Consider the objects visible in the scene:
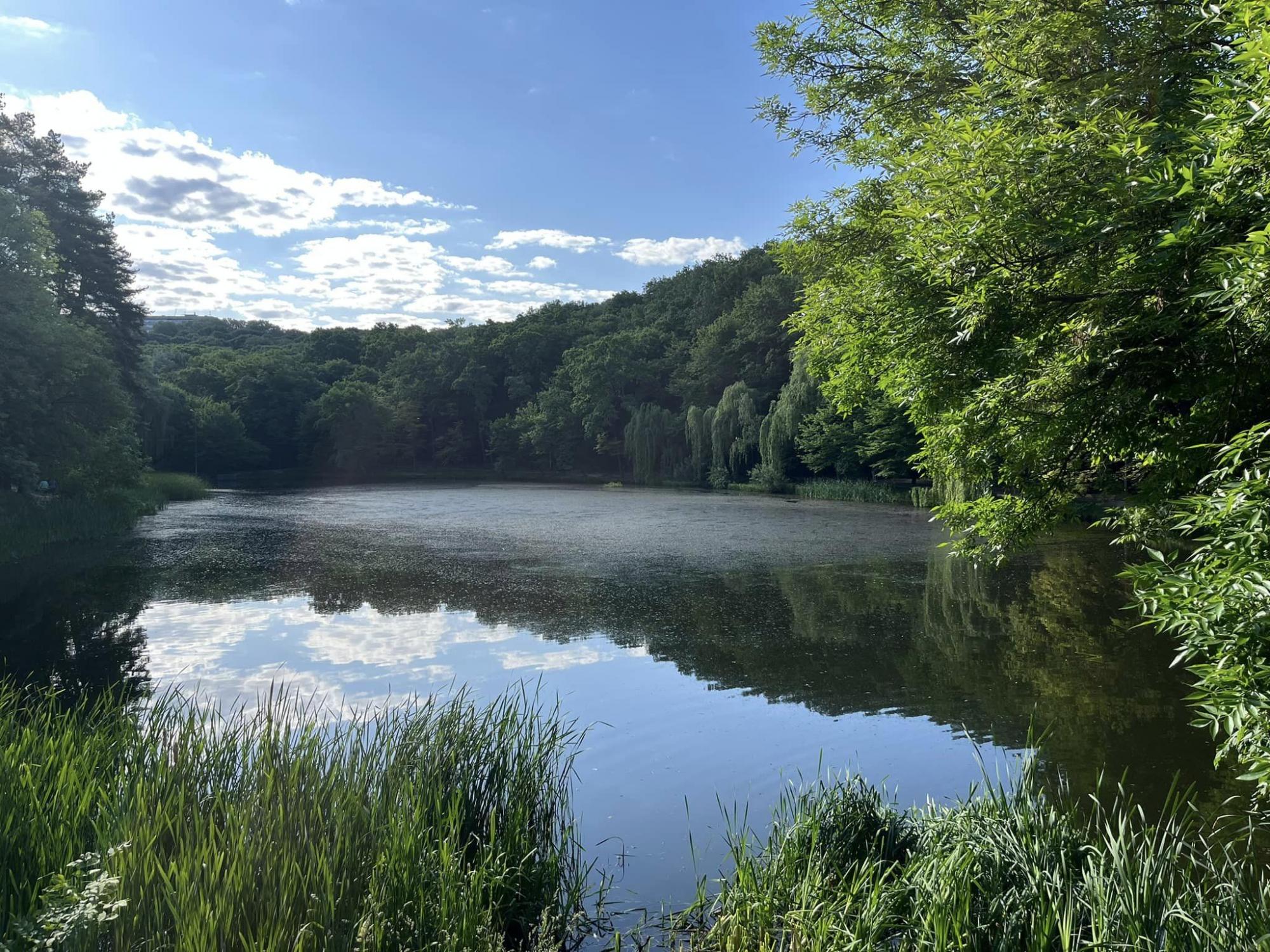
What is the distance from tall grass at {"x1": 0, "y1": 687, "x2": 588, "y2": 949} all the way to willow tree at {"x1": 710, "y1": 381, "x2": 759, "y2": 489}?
3537 cm

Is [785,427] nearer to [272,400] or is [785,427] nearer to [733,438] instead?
[733,438]

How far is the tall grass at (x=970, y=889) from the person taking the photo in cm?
289

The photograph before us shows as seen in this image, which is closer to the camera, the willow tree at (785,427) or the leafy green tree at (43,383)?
the leafy green tree at (43,383)

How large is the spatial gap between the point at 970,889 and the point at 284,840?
2.54 m

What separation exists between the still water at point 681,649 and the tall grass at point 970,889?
26.3 inches

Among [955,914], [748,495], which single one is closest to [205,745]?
[955,914]

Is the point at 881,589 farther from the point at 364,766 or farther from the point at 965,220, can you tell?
the point at 364,766

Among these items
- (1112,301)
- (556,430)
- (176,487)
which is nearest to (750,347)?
(556,430)

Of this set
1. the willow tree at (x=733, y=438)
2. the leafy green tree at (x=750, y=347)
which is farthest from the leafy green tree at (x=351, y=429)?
the willow tree at (x=733, y=438)

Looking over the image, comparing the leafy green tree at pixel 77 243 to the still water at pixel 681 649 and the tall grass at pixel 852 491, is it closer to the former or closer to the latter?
the still water at pixel 681 649

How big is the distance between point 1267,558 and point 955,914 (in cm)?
162

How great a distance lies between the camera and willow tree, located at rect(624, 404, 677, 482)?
1843 inches

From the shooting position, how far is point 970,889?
3303 mm

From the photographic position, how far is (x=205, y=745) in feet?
13.3
